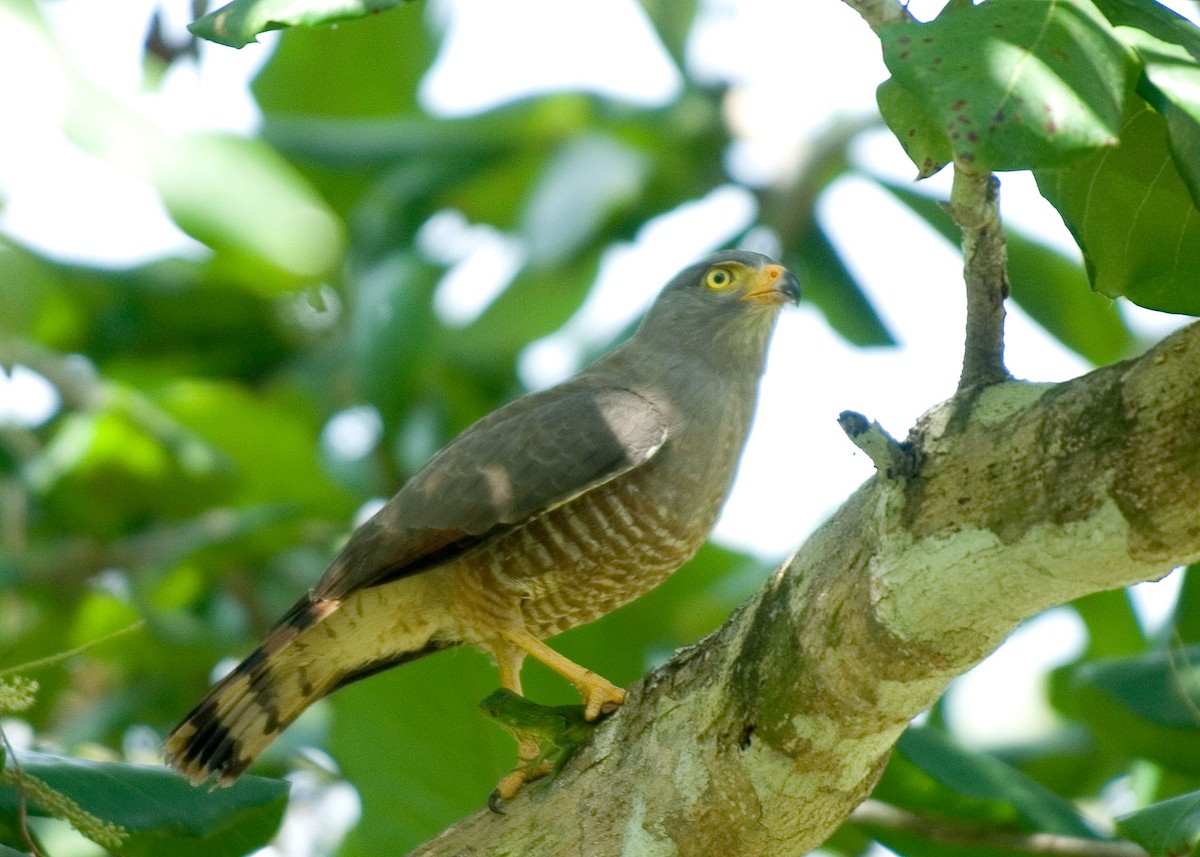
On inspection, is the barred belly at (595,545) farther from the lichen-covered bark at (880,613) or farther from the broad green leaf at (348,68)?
the broad green leaf at (348,68)

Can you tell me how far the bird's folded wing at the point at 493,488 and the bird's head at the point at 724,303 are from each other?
31.1 inches

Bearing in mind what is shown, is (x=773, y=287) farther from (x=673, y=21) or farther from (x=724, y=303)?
(x=673, y=21)

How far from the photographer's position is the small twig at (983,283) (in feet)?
8.37

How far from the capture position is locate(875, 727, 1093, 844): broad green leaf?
3967mm

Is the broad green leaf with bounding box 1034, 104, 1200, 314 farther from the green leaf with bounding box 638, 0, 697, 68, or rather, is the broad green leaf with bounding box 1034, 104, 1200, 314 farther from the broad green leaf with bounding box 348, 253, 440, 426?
the green leaf with bounding box 638, 0, 697, 68

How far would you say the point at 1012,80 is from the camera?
198cm

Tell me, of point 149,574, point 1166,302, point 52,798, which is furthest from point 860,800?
point 149,574

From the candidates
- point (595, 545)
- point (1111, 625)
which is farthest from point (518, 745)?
point (1111, 625)

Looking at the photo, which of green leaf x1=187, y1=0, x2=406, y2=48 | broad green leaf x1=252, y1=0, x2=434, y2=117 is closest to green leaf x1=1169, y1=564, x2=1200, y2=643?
green leaf x1=187, y1=0, x2=406, y2=48

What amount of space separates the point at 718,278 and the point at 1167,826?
2.63 m

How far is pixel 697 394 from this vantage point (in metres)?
4.57

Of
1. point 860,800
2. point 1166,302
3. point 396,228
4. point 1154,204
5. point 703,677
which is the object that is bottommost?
point 860,800

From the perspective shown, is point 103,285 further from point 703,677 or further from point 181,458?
point 703,677

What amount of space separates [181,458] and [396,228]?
1.44 m
